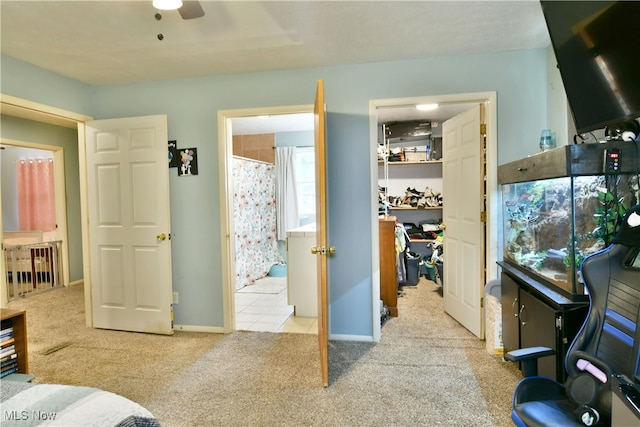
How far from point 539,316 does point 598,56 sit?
1345 millimetres

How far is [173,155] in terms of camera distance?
10.8 ft

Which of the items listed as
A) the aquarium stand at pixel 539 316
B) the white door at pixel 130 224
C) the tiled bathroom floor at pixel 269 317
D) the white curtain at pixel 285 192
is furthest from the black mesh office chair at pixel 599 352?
the white curtain at pixel 285 192

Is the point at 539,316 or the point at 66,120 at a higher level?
the point at 66,120

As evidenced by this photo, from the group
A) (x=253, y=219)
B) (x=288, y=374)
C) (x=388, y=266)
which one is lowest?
(x=288, y=374)

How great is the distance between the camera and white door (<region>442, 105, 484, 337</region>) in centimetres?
302

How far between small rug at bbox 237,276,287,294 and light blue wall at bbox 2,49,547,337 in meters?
1.49

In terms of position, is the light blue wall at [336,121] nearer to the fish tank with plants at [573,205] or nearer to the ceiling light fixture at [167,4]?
the fish tank with plants at [573,205]

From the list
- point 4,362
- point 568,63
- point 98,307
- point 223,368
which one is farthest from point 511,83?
point 98,307

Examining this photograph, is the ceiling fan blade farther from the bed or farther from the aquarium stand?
the aquarium stand

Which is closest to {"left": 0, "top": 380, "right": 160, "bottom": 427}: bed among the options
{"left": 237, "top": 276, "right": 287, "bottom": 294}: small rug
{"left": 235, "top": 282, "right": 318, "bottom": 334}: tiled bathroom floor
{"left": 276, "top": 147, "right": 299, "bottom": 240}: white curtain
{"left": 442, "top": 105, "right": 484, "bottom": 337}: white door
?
{"left": 235, "top": 282, "right": 318, "bottom": 334}: tiled bathroom floor

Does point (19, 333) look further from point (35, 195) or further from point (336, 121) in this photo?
point (35, 195)

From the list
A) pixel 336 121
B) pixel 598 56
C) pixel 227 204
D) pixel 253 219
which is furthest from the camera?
pixel 253 219

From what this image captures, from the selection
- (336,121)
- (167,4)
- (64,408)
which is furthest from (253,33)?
(64,408)

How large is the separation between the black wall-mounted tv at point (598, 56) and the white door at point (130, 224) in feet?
9.79
